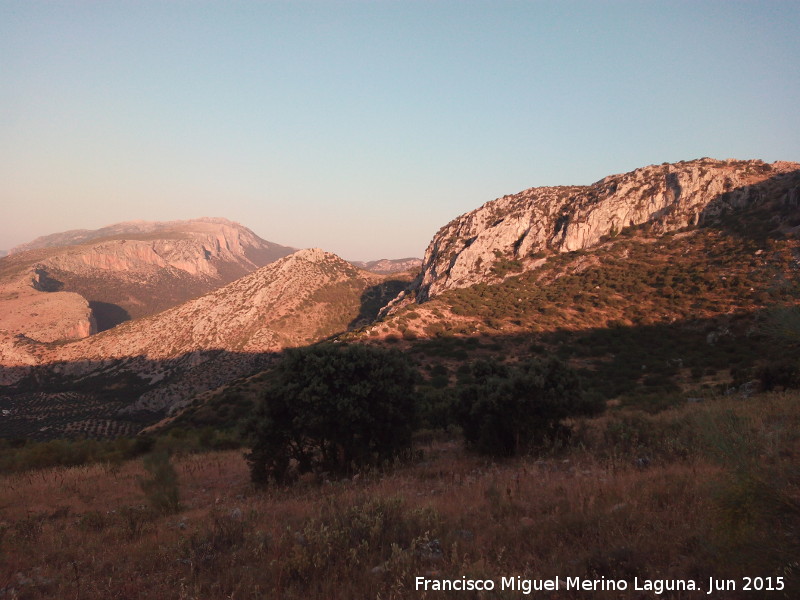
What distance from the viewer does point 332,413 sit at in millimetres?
10094

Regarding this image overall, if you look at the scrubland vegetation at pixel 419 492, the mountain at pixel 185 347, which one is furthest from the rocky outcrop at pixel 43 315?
the scrubland vegetation at pixel 419 492

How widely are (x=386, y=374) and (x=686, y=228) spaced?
62967 millimetres

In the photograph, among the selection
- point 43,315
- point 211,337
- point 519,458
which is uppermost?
point 43,315

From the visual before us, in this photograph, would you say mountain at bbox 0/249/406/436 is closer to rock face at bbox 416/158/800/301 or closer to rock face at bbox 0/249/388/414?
rock face at bbox 0/249/388/414

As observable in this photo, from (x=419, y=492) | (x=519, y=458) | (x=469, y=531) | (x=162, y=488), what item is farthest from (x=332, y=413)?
(x=469, y=531)

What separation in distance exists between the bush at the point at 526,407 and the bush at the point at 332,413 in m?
2.18

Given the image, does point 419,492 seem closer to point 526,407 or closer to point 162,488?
point 526,407

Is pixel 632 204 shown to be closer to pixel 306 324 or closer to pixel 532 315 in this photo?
pixel 532 315

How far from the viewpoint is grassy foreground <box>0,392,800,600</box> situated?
11.4 ft

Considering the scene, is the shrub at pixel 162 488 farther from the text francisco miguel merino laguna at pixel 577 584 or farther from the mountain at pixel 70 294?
the mountain at pixel 70 294

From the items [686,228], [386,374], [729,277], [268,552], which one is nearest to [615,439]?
[386,374]

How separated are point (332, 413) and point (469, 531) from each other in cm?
540

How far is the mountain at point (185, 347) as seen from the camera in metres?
60.7

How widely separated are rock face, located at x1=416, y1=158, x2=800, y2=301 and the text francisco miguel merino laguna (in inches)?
2377
